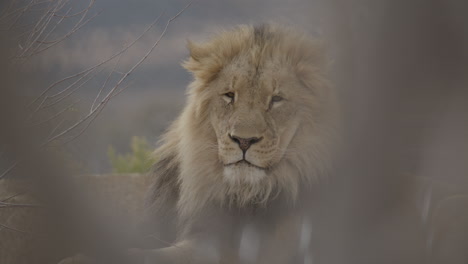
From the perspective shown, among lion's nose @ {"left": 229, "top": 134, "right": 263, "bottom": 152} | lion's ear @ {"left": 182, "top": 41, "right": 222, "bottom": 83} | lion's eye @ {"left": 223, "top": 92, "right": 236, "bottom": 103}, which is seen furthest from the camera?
lion's ear @ {"left": 182, "top": 41, "right": 222, "bottom": 83}

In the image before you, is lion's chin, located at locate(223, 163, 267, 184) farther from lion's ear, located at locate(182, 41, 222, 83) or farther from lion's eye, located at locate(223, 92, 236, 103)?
lion's ear, located at locate(182, 41, 222, 83)

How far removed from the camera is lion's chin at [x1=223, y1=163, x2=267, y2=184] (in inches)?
90.5

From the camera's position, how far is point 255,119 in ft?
7.42

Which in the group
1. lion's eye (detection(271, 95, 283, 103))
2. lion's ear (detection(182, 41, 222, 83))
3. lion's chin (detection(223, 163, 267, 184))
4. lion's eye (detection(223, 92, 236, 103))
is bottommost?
lion's chin (detection(223, 163, 267, 184))

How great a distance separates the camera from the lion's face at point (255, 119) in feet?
7.41

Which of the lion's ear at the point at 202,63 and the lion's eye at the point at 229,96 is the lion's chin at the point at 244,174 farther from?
the lion's ear at the point at 202,63

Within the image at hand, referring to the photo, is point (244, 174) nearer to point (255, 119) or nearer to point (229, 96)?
point (255, 119)

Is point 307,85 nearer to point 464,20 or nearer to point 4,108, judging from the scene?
point 464,20

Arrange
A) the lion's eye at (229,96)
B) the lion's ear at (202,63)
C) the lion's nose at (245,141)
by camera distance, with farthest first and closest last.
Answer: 1. the lion's ear at (202,63)
2. the lion's eye at (229,96)
3. the lion's nose at (245,141)

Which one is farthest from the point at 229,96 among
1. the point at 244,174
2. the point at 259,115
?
the point at 244,174

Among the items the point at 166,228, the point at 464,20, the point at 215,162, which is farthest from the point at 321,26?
the point at 166,228

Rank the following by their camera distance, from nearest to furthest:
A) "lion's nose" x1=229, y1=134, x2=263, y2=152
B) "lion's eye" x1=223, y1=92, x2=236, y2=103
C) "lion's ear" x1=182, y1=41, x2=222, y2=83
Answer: "lion's nose" x1=229, y1=134, x2=263, y2=152 → "lion's eye" x1=223, y1=92, x2=236, y2=103 → "lion's ear" x1=182, y1=41, x2=222, y2=83

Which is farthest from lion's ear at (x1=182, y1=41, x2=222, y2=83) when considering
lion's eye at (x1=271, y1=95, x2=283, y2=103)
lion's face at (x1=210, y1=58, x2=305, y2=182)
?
lion's eye at (x1=271, y1=95, x2=283, y2=103)

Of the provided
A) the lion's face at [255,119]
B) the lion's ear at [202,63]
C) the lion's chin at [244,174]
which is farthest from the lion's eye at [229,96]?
the lion's chin at [244,174]
